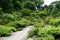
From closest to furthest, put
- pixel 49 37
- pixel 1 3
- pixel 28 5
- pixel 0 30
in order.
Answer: pixel 49 37
pixel 0 30
pixel 1 3
pixel 28 5

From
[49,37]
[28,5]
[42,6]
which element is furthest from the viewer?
[42,6]

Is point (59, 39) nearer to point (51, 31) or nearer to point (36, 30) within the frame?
point (51, 31)

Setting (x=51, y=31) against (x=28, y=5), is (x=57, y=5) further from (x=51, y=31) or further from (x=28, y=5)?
(x=51, y=31)

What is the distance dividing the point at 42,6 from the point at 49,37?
28.8 m

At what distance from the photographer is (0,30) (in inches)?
516

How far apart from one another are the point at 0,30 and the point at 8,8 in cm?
1530

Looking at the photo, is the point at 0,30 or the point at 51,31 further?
the point at 0,30

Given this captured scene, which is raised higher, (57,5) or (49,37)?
(49,37)

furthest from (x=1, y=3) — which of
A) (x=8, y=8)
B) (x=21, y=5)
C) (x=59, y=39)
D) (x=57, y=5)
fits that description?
(x=59, y=39)

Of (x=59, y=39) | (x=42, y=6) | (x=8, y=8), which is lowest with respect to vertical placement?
(x=42, y=6)

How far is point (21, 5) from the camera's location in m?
34.0

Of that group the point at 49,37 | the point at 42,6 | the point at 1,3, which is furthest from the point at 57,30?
the point at 42,6

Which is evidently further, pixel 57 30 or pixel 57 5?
pixel 57 5

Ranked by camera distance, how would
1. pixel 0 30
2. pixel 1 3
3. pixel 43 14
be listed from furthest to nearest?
pixel 43 14 < pixel 1 3 < pixel 0 30
